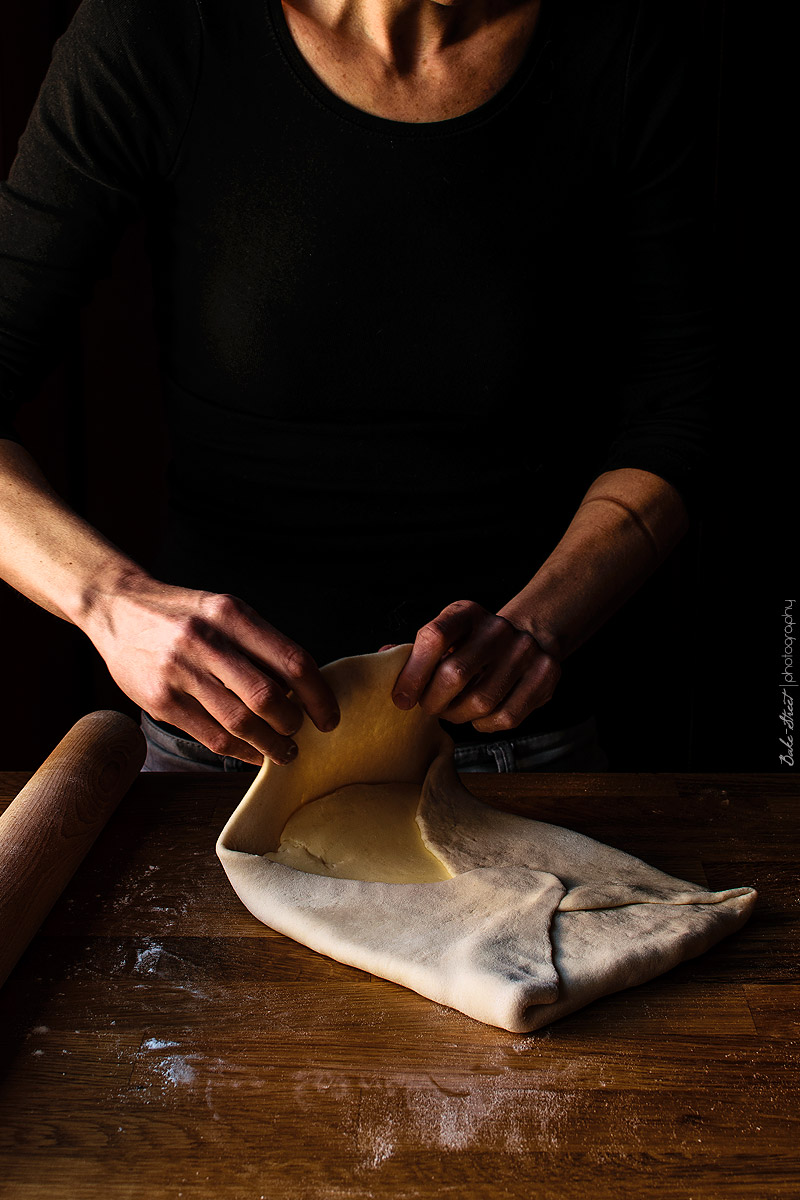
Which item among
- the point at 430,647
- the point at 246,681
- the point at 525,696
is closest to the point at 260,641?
the point at 246,681

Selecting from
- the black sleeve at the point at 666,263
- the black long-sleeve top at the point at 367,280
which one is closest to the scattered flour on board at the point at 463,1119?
the black long-sleeve top at the point at 367,280

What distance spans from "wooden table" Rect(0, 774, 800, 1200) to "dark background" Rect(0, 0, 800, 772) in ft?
4.04

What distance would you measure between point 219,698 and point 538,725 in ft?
1.76

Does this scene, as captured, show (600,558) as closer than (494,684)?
No

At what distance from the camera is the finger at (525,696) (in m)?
1.07

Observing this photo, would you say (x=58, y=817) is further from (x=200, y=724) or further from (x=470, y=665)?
(x=470, y=665)

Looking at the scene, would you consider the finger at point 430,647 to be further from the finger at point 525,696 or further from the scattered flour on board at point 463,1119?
the scattered flour on board at point 463,1119

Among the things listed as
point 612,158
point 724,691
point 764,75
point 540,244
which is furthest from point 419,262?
point 724,691

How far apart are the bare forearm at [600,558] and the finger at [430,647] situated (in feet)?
0.36

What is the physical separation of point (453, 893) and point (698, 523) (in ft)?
4.58

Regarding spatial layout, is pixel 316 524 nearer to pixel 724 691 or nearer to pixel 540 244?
pixel 540 244

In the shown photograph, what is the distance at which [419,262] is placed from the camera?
47.2 inches

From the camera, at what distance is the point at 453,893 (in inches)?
38.8

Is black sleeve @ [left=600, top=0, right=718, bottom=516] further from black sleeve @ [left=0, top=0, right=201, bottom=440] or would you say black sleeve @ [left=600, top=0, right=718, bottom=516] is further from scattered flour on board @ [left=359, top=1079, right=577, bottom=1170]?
scattered flour on board @ [left=359, top=1079, right=577, bottom=1170]
